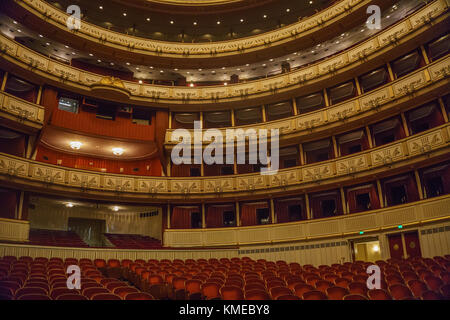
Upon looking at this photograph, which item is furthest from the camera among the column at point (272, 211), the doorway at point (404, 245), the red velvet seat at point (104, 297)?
the column at point (272, 211)

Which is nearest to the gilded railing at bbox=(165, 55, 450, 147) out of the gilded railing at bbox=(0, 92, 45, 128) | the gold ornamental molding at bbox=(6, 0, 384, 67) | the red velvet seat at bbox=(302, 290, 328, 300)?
the gold ornamental molding at bbox=(6, 0, 384, 67)

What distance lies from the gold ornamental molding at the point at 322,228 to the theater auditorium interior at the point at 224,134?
54 millimetres

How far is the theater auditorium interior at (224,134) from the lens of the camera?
489 inches

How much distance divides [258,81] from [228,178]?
501 centimetres

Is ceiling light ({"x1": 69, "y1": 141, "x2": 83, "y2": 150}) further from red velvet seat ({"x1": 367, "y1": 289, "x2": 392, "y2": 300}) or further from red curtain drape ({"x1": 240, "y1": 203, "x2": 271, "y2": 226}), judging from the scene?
red velvet seat ({"x1": 367, "y1": 289, "x2": 392, "y2": 300})

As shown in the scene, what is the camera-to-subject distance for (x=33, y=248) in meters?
11.5

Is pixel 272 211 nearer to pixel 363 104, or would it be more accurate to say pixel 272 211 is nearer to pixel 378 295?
pixel 363 104

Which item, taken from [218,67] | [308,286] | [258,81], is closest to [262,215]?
[258,81]

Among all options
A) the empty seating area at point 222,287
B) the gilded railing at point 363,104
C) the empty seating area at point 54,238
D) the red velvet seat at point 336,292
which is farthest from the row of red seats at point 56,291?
the gilded railing at point 363,104

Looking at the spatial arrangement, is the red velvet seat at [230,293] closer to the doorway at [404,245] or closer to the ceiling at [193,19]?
the doorway at [404,245]

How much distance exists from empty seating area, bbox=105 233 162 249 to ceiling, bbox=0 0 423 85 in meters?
8.11
